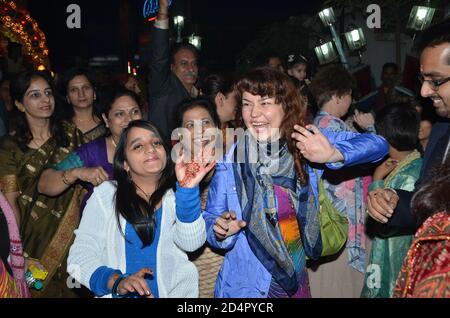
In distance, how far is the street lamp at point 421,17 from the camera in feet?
25.2

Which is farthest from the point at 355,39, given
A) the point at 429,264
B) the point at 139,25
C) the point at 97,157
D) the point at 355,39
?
the point at 139,25

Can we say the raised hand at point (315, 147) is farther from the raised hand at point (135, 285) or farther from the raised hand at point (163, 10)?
the raised hand at point (163, 10)

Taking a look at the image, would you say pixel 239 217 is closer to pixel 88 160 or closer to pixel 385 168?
pixel 88 160

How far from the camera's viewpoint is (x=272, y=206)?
2404 mm

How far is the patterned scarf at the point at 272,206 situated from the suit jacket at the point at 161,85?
1.39 metres

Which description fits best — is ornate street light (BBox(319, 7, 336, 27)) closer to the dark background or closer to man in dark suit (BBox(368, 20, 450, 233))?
the dark background

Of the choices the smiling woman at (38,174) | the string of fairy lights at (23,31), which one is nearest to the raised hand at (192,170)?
the smiling woman at (38,174)

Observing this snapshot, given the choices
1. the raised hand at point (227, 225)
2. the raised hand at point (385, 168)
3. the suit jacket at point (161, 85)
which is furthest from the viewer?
the suit jacket at point (161, 85)

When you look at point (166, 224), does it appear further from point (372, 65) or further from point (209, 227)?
point (372, 65)

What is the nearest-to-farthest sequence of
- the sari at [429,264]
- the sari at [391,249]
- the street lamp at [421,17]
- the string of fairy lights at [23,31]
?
the sari at [429,264], the sari at [391,249], the string of fairy lights at [23,31], the street lamp at [421,17]

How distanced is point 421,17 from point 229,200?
6551mm

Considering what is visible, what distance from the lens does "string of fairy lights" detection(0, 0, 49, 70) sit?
7027mm

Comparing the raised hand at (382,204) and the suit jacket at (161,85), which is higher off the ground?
the suit jacket at (161,85)

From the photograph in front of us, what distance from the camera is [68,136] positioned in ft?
12.3
